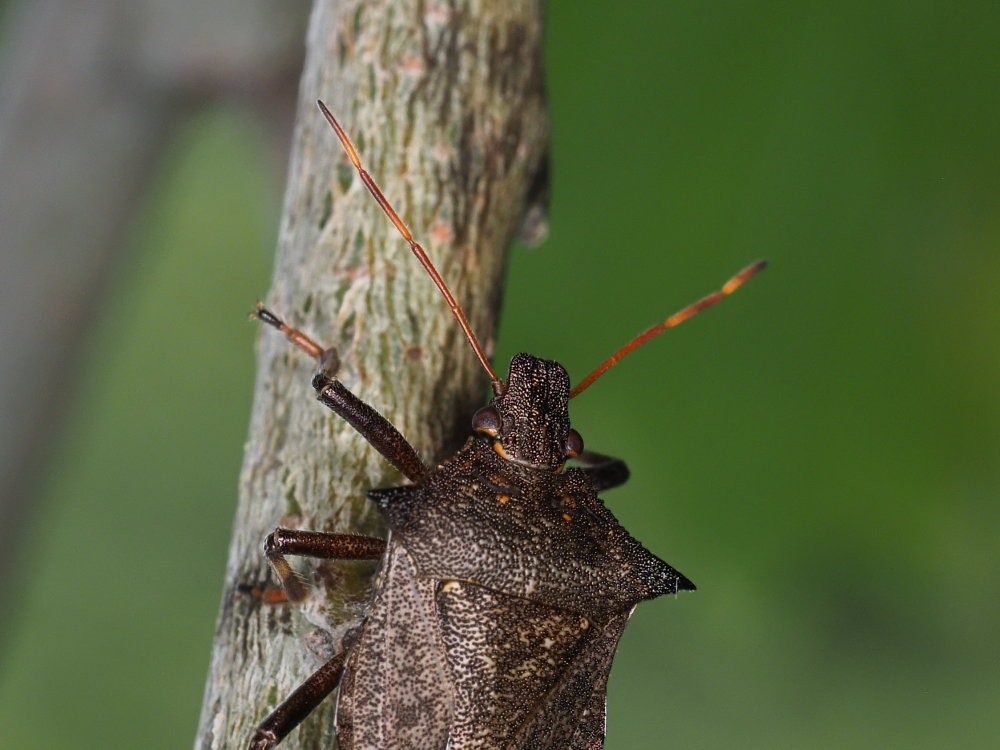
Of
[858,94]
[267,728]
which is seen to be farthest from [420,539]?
[858,94]

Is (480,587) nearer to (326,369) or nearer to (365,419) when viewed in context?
(365,419)

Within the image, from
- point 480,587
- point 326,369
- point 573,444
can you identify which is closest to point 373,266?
point 326,369

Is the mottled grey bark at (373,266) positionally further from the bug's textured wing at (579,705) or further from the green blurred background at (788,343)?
the green blurred background at (788,343)

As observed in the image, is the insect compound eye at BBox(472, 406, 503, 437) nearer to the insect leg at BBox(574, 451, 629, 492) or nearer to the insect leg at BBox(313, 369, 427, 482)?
the insect leg at BBox(313, 369, 427, 482)

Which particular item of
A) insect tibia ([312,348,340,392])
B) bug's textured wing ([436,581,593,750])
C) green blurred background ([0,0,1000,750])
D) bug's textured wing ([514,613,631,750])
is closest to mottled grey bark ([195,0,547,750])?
insect tibia ([312,348,340,392])

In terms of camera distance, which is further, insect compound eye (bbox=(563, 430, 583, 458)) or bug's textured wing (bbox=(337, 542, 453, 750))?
insect compound eye (bbox=(563, 430, 583, 458))

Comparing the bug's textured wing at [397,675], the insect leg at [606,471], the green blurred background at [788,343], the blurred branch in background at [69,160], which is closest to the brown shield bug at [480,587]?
the bug's textured wing at [397,675]

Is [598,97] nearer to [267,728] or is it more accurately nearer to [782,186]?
[782,186]
